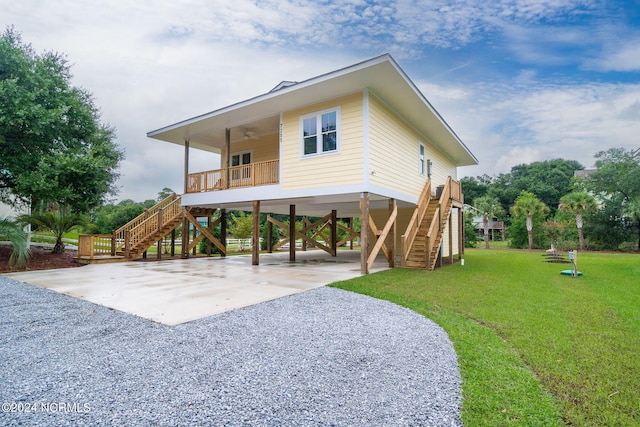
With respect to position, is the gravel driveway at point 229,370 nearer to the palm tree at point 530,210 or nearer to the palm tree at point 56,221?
the palm tree at point 56,221

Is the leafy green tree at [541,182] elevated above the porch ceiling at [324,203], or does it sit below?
above

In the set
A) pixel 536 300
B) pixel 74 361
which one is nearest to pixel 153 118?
pixel 74 361

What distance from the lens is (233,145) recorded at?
52.8ft

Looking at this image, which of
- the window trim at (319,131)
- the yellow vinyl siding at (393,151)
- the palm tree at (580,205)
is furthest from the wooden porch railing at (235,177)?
the palm tree at (580,205)

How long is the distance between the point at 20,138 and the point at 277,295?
11.0m

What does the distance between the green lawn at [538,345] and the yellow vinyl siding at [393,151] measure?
388 centimetres

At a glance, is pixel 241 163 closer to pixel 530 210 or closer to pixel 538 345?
pixel 538 345

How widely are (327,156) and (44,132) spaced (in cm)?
940

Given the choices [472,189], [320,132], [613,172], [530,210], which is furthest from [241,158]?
[472,189]

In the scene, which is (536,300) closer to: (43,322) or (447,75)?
(43,322)

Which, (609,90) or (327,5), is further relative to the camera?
(609,90)

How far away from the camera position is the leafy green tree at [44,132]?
10102mm

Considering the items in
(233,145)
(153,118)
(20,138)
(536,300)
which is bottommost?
(536,300)

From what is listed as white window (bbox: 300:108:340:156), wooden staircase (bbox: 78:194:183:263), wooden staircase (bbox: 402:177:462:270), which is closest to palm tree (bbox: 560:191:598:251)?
wooden staircase (bbox: 402:177:462:270)
